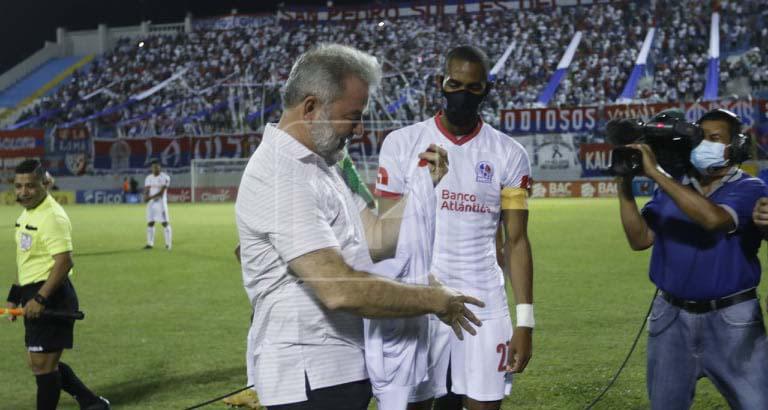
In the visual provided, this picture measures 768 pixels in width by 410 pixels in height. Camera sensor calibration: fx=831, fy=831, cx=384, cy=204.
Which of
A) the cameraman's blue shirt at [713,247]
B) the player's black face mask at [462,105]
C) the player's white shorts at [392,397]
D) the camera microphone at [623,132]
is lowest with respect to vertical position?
the player's white shorts at [392,397]

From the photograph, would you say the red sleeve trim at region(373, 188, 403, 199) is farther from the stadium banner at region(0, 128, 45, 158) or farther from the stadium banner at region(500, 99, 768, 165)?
the stadium banner at region(0, 128, 45, 158)

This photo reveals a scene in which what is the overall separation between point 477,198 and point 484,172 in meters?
0.10

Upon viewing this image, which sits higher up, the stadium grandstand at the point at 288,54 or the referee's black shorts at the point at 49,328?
the stadium grandstand at the point at 288,54

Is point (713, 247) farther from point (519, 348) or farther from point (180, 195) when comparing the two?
point (180, 195)

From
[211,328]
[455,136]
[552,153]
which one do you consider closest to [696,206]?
[455,136]

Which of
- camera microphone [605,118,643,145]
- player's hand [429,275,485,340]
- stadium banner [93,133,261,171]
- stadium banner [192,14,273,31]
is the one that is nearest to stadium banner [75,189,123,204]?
stadium banner [93,133,261,171]

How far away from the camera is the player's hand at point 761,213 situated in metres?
2.96

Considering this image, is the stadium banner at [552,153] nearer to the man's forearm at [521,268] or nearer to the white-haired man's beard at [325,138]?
the man's forearm at [521,268]

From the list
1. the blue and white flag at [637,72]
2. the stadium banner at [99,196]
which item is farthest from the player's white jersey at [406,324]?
the stadium banner at [99,196]

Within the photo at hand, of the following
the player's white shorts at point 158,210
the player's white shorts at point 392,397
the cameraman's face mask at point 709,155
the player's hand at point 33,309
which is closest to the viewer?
the player's white shorts at point 392,397

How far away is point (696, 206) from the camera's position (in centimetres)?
294

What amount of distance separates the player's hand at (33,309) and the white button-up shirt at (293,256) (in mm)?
3236

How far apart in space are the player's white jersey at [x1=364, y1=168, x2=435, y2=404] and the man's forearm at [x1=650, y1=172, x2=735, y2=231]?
4.24 ft

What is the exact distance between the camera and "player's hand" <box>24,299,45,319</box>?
4746mm
